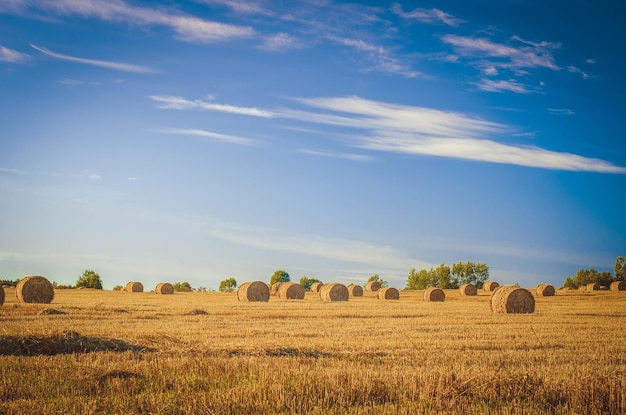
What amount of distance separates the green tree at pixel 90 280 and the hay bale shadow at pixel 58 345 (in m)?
73.2

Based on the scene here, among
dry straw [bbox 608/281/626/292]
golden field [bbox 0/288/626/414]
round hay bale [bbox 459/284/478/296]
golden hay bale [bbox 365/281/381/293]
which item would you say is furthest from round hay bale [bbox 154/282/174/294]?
dry straw [bbox 608/281/626/292]

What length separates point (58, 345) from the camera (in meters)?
11.8

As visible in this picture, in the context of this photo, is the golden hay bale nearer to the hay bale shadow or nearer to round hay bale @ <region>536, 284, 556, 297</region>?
round hay bale @ <region>536, 284, 556, 297</region>

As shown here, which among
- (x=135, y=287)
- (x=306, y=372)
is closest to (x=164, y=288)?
(x=135, y=287)

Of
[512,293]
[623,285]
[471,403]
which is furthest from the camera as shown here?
[623,285]

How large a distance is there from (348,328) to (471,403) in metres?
10.9

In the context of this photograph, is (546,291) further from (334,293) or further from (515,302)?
(515,302)

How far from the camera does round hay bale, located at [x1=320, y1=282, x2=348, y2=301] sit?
41031mm

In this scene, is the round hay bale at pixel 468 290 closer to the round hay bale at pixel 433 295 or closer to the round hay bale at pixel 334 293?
the round hay bale at pixel 433 295

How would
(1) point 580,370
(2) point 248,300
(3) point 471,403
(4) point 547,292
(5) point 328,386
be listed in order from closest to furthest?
(3) point 471,403 → (5) point 328,386 → (1) point 580,370 → (2) point 248,300 → (4) point 547,292

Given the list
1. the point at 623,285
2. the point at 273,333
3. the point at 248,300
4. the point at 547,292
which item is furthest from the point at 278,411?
the point at 623,285

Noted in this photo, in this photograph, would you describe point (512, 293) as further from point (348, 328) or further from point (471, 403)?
point (471, 403)

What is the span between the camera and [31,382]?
8.16 m

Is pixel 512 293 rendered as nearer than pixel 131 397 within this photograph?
No
